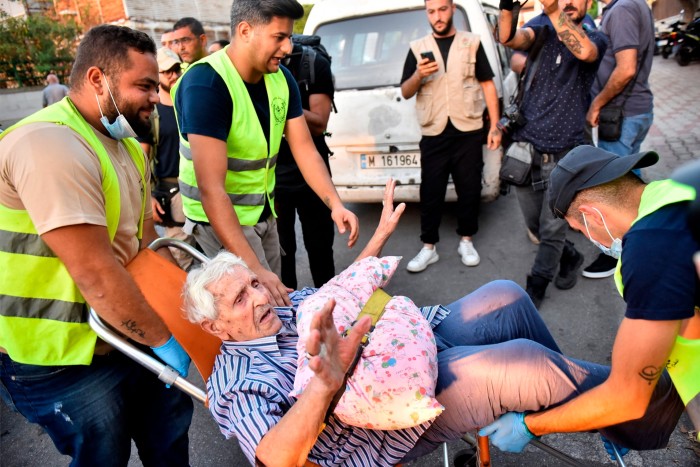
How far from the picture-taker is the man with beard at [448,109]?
368 centimetres

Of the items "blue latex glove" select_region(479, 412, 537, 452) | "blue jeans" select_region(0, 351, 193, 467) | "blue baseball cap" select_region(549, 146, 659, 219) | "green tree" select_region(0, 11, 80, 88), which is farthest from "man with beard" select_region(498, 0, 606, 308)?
"green tree" select_region(0, 11, 80, 88)

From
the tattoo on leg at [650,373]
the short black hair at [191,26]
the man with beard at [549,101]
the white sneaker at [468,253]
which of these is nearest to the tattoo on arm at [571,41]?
the man with beard at [549,101]

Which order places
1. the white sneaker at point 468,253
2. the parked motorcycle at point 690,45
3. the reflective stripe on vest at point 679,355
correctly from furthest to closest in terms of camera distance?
the parked motorcycle at point 690,45, the white sneaker at point 468,253, the reflective stripe on vest at point 679,355

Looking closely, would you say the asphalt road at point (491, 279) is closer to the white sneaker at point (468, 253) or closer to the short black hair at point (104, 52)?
the white sneaker at point (468, 253)

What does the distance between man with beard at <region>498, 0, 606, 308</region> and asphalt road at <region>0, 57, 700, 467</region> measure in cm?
41

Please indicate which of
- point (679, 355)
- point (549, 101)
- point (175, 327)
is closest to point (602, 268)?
point (549, 101)

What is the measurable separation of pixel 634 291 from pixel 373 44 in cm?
372

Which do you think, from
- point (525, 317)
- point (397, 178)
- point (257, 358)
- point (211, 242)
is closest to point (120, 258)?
point (257, 358)

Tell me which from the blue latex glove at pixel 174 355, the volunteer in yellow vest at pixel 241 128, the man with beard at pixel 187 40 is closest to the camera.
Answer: the blue latex glove at pixel 174 355

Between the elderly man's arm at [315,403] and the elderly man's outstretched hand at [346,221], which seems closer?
the elderly man's arm at [315,403]

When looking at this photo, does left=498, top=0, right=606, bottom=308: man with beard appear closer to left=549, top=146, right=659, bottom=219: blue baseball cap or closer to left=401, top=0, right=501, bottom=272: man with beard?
left=401, top=0, right=501, bottom=272: man with beard

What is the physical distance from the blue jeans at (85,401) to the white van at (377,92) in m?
2.83

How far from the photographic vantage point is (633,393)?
4.69 feet

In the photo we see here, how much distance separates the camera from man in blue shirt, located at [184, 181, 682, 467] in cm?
Answer: 139
